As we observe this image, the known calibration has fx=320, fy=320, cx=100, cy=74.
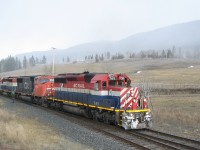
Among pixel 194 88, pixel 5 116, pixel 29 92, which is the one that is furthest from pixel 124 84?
pixel 194 88

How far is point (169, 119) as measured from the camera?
2330 cm

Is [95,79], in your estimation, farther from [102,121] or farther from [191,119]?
[191,119]

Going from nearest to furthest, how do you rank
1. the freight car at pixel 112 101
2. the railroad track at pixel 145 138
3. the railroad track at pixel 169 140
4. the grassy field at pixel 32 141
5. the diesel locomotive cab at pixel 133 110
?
1. the grassy field at pixel 32 141
2. the railroad track at pixel 169 140
3. the railroad track at pixel 145 138
4. the diesel locomotive cab at pixel 133 110
5. the freight car at pixel 112 101

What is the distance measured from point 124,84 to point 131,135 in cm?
425

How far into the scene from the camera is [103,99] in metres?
20.7

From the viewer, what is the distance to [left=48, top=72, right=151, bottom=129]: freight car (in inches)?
739

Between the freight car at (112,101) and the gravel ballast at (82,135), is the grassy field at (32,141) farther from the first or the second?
the freight car at (112,101)

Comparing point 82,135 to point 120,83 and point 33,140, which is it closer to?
point 33,140

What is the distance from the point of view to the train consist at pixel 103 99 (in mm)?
18859

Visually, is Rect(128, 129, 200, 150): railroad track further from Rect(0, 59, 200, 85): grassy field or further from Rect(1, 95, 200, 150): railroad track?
Rect(0, 59, 200, 85): grassy field

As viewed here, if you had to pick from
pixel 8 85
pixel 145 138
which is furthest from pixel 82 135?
pixel 8 85

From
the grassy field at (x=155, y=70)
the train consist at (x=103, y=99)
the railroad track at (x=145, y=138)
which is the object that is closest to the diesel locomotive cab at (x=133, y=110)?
the train consist at (x=103, y=99)

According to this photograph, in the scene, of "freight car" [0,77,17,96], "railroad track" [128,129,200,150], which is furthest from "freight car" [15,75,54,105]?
"railroad track" [128,129,200,150]

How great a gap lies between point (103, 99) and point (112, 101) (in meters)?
1.01
